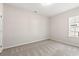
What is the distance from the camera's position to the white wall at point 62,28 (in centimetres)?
428

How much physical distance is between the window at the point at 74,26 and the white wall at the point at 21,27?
8.09ft

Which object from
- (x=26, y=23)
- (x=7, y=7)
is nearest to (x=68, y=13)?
(x=26, y=23)

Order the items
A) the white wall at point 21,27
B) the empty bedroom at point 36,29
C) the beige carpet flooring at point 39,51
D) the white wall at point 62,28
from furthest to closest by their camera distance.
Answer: the white wall at point 62,28
the white wall at point 21,27
the empty bedroom at point 36,29
the beige carpet flooring at point 39,51

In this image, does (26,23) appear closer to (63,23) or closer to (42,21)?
(42,21)

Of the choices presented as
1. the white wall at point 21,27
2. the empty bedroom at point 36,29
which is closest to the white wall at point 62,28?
the empty bedroom at point 36,29

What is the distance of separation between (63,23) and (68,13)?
0.84 meters

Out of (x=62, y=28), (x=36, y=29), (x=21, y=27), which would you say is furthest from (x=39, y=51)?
(x=62, y=28)

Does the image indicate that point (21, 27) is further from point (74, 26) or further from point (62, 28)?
point (74, 26)

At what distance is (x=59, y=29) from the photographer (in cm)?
555

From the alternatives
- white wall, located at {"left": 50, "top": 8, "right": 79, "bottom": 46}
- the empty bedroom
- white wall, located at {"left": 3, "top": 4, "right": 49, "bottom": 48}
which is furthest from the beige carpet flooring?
white wall, located at {"left": 50, "top": 8, "right": 79, "bottom": 46}

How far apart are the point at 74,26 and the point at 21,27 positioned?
12.0 ft

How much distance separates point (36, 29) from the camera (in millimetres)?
5500

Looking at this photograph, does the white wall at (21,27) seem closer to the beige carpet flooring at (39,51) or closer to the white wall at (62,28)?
the beige carpet flooring at (39,51)

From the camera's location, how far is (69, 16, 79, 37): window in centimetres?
432
